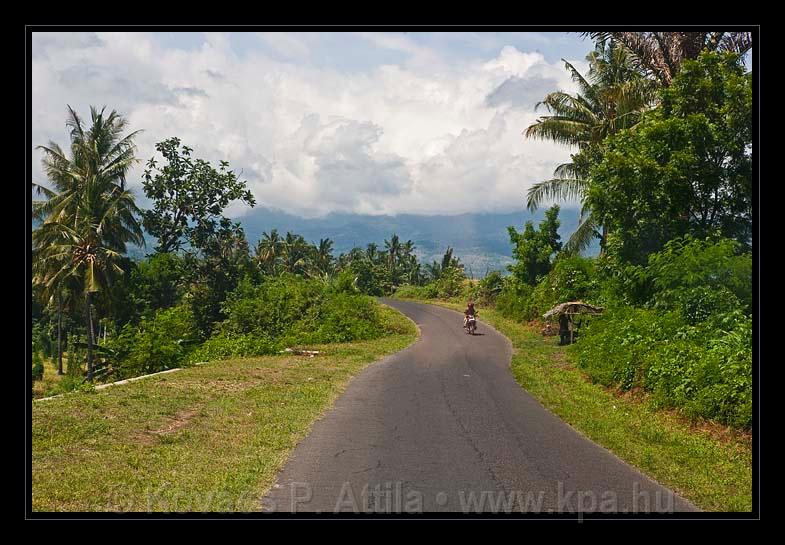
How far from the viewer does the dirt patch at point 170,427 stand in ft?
26.3

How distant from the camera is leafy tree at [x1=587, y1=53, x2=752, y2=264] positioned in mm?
13945

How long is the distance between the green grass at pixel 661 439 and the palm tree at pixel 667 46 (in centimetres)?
1048

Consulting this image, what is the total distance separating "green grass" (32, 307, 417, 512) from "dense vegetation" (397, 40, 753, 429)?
6.15 m

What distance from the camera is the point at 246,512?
5363 mm

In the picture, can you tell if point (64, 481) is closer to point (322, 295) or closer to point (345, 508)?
point (345, 508)

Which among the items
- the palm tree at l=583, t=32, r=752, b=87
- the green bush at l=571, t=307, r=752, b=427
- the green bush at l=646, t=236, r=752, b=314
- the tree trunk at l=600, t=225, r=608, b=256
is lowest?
the green bush at l=571, t=307, r=752, b=427

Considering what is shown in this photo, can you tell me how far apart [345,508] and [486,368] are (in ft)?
36.0

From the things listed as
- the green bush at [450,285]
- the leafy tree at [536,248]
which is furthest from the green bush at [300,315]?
the green bush at [450,285]

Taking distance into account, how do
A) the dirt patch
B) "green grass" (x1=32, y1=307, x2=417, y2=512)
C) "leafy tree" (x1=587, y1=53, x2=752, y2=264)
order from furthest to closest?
"leafy tree" (x1=587, y1=53, x2=752, y2=264) → the dirt patch → "green grass" (x1=32, y1=307, x2=417, y2=512)

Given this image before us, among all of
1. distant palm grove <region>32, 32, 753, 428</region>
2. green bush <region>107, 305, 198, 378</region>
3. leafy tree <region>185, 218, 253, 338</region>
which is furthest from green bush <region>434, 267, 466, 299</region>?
green bush <region>107, 305, 198, 378</region>

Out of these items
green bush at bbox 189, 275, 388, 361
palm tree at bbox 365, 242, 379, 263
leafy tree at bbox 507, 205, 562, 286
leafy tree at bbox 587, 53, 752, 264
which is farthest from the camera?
palm tree at bbox 365, 242, 379, 263

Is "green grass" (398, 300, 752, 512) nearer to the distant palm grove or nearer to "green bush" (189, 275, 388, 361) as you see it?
the distant palm grove

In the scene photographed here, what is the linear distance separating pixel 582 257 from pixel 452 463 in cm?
2228
